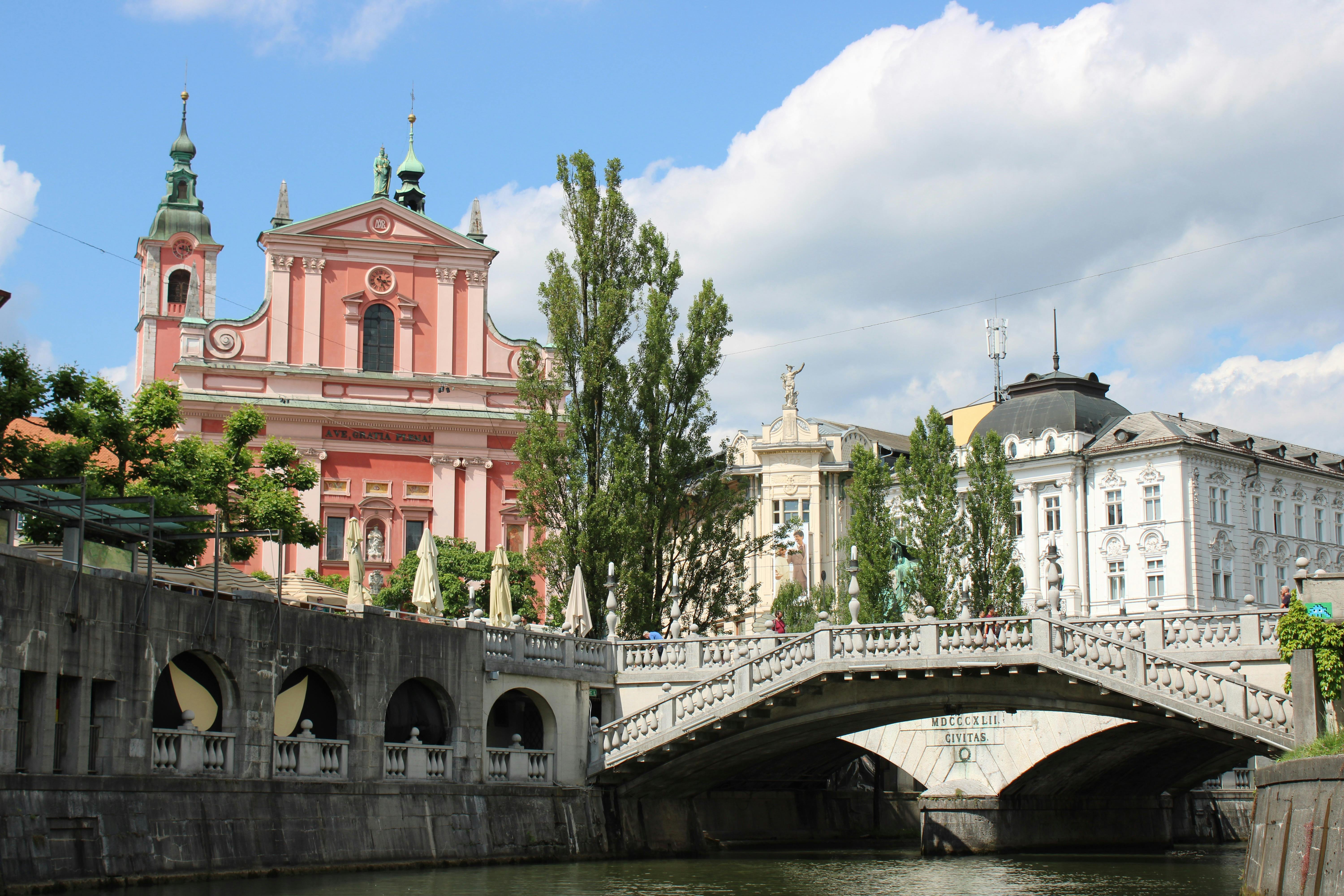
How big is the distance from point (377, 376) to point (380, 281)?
379cm

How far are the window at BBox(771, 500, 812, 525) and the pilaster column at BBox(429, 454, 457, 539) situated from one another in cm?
2771

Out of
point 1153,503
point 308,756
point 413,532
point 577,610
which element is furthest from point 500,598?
point 1153,503

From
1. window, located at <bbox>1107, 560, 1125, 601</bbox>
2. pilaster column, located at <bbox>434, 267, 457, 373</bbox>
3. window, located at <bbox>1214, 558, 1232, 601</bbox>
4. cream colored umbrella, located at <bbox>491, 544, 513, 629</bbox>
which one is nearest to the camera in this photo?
cream colored umbrella, located at <bbox>491, 544, 513, 629</bbox>

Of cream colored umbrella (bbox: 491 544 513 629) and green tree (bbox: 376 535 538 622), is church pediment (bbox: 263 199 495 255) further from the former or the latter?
cream colored umbrella (bbox: 491 544 513 629)

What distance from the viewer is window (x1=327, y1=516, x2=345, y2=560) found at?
5719 centimetres

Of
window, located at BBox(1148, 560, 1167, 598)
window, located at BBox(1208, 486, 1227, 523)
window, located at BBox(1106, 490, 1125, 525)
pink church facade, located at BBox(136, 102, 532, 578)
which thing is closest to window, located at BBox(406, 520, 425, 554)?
pink church facade, located at BBox(136, 102, 532, 578)

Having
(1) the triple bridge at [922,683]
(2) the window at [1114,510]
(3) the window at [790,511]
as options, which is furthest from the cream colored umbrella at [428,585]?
(3) the window at [790,511]

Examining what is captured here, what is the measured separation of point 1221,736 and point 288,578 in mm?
23169

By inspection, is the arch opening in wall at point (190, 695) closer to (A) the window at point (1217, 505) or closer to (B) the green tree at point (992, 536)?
(B) the green tree at point (992, 536)

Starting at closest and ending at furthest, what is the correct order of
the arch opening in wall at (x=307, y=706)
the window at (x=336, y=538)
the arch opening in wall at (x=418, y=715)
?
the arch opening in wall at (x=307, y=706) < the arch opening in wall at (x=418, y=715) < the window at (x=336, y=538)

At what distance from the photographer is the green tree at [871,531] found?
51.7 meters

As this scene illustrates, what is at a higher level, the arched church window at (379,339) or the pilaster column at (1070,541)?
the arched church window at (379,339)

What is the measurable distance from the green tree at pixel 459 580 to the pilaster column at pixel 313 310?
8.96 metres

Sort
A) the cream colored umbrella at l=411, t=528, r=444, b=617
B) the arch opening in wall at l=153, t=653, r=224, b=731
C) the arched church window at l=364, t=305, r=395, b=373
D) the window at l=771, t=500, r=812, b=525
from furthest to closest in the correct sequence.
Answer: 1. the window at l=771, t=500, r=812, b=525
2. the arched church window at l=364, t=305, r=395, b=373
3. the cream colored umbrella at l=411, t=528, r=444, b=617
4. the arch opening in wall at l=153, t=653, r=224, b=731
